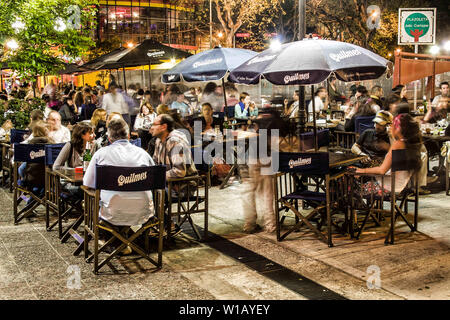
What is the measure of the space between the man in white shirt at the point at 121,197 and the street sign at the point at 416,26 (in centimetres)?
868

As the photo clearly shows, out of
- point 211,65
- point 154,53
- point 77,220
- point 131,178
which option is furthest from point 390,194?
point 154,53

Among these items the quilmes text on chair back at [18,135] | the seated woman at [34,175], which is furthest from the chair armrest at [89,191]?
the quilmes text on chair back at [18,135]

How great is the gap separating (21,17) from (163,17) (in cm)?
4841

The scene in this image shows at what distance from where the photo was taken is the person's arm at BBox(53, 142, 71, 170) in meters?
6.44

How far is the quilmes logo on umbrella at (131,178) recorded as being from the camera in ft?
Answer: 16.0

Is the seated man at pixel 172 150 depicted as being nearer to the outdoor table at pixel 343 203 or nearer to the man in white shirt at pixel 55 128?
the outdoor table at pixel 343 203

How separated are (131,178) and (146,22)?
5289 centimetres

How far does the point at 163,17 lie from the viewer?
56.1 meters

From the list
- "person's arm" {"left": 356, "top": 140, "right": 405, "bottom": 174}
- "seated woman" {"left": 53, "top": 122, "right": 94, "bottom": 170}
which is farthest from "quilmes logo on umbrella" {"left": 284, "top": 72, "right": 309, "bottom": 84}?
"seated woman" {"left": 53, "top": 122, "right": 94, "bottom": 170}

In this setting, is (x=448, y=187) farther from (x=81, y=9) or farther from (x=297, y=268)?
(x=81, y=9)

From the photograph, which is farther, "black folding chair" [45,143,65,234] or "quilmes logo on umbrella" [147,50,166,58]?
"quilmes logo on umbrella" [147,50,166,58]

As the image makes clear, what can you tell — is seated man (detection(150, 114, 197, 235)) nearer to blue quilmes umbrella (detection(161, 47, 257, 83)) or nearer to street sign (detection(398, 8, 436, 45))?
blue quilmes umbrella (detection(161, 47, 257, 83))

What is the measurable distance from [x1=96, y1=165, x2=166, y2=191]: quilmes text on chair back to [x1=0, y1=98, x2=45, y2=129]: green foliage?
22.2 ft
